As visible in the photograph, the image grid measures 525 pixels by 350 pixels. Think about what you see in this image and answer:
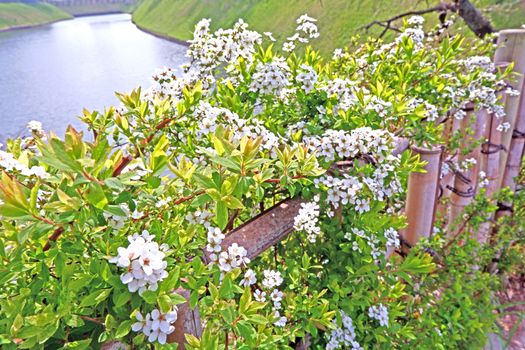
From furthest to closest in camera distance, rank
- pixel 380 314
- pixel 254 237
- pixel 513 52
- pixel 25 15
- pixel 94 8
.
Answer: pixel 94 8, pixel 25 15, pixel 513 52, pixel 380 314, pixel 254 237

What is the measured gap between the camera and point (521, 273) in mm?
3229

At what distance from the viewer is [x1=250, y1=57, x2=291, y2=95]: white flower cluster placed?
1.44 m

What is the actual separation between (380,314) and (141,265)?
1104mm

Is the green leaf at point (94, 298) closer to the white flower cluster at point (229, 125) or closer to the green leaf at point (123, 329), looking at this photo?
the green leaf at point (123, 329)

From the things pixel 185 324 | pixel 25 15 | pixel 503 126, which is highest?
pixel 185 324

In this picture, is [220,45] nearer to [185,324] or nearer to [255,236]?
[255,236]

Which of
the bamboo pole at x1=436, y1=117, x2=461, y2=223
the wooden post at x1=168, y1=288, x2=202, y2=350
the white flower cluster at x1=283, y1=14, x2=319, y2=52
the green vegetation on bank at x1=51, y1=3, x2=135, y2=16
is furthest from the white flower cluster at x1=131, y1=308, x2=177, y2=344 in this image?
the green vegetation on bank at x1=51, y1=3, x2=135, y2=16

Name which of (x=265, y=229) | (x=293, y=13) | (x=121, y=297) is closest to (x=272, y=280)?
(x=265, y=229)

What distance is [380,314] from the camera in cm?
146

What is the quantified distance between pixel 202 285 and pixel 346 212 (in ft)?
2.30

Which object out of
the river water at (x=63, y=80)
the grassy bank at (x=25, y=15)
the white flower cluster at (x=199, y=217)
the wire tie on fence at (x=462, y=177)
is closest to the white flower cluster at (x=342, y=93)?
the white flower cluster at (x=199, y=217)

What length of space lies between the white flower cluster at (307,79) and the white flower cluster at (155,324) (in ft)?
3.31

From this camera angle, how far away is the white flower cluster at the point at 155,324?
2.45 feet

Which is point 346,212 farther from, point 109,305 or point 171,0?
point 171,0
